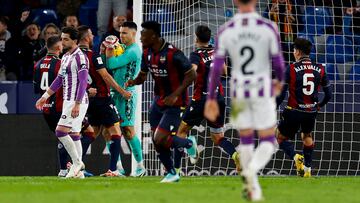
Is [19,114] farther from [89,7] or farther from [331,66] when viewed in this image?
[331,66]

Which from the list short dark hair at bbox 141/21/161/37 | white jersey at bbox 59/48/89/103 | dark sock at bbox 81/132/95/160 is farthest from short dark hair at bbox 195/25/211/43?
dark sock at bbox 81/132/95/160

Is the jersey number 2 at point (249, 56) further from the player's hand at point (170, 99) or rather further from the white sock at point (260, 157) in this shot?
the player's hand at point (170, 99)

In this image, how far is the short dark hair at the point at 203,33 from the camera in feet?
52.0

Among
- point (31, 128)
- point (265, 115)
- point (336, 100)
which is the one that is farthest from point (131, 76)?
point (265, 115)

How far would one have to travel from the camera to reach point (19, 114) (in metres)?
19.4

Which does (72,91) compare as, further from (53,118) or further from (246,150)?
(246,150)

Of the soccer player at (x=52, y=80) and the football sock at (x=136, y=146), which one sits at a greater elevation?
the soccer player at (x=52, y=80)

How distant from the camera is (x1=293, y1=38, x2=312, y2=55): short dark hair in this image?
1669 cm

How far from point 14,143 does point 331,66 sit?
20.5 feet

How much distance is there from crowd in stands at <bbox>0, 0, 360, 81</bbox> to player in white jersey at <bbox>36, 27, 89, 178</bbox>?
13.8 feet

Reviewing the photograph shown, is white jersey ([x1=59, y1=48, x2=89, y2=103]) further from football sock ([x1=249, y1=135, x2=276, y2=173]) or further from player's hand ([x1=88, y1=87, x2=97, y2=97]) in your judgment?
football sock ([x1=249, y1=135, x2=276, y2=173])

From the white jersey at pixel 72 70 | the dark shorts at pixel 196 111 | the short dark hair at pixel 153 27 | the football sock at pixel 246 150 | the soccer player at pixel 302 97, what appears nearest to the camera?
the football sock at pixel 246 150

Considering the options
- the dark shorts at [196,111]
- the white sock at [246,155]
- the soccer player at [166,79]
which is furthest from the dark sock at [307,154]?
the white sock at [246,155]

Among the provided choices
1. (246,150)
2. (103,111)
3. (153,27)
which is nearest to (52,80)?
(103,111)
